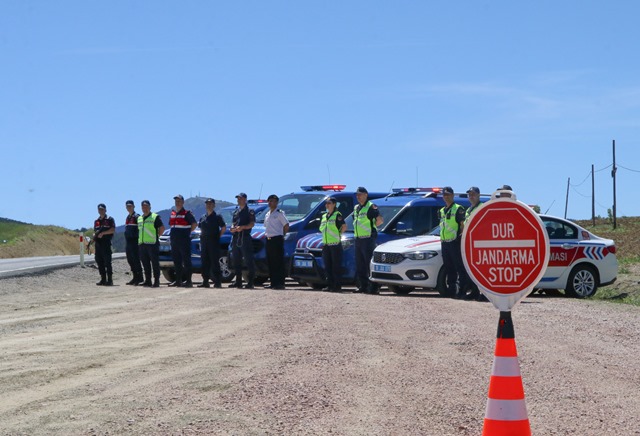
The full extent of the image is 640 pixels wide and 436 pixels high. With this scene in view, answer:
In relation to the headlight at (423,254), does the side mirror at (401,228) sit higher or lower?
higher

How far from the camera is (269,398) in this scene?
8.38 meters

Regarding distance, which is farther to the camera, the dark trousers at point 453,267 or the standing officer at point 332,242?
the standing officer at point 332,242

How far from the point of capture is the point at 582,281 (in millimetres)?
20438

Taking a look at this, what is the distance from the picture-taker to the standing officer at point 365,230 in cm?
1994

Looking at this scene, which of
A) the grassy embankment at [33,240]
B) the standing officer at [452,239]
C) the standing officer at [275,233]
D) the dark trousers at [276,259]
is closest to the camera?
the standing officer at [452,239]

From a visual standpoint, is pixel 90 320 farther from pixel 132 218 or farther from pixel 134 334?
pixel 132 218

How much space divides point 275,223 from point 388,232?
2.20 meters

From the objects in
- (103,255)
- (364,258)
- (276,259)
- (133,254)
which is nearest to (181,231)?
(133,254)

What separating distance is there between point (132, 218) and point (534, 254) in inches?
766

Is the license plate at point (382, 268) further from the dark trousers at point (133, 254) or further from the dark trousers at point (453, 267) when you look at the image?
the dark trousers at point (133, 254)

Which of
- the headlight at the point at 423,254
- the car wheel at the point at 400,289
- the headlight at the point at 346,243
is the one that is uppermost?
the headlight at the point at 346,243

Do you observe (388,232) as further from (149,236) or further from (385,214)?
(149,236)

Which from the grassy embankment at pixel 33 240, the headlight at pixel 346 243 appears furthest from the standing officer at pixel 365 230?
the grassy embankment at pixel 33 240

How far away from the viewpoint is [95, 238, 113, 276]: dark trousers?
24500 mm
